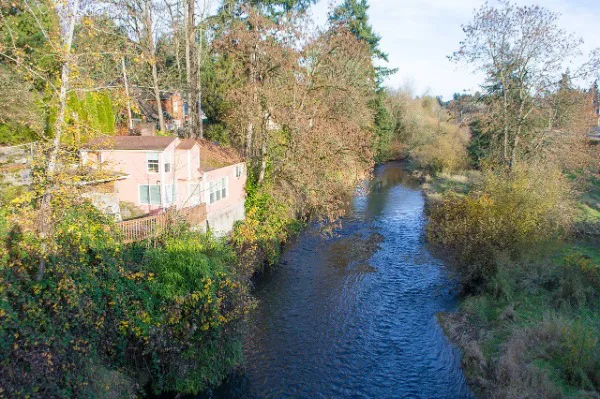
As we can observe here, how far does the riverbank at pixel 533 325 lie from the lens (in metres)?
12.0

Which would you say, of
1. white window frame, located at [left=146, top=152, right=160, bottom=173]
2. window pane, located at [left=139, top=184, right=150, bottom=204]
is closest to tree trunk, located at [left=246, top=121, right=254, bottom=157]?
white window frame, located at [left=146, top=152, right=160, bottom=173]

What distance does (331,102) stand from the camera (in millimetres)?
34281

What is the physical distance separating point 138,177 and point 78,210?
9.43 m

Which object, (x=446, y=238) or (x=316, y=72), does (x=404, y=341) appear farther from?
(x=316, y=72)

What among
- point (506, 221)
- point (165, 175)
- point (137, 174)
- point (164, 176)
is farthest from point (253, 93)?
point (506, 221)

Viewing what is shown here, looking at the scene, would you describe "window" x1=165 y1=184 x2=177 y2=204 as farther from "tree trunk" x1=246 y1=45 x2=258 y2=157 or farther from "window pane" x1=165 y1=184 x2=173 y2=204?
"tree trunk" x1=246 y1=45 x2=258 y2=157

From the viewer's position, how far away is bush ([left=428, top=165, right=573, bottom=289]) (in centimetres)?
1905

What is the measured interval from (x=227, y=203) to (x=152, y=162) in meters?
5.64

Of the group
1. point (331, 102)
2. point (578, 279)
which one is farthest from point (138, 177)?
point (578, 279)

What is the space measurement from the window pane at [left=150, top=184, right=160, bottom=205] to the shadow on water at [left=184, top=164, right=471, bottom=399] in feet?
22.6

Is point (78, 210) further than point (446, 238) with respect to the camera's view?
No

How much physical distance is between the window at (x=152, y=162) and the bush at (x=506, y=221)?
49.1 ft

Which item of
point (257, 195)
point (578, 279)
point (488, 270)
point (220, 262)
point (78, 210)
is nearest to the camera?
point (78, 210)

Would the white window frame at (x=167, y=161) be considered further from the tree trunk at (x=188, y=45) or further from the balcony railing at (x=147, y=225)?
the tree trunk at (x=188, y=45)
